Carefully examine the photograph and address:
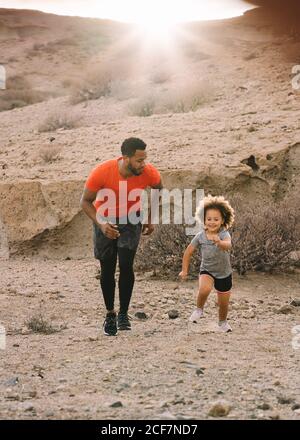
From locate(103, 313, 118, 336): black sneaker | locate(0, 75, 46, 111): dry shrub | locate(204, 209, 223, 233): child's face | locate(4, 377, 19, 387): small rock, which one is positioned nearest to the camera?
locate(4, 377, 19, 387): small rock

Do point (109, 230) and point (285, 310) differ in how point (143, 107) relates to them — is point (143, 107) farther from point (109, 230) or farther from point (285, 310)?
point (109, 230)

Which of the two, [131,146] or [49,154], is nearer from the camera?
[131,146]

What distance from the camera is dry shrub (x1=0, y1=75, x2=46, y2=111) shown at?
23.3 m

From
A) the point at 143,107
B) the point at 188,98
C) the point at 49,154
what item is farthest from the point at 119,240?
the point at 143,107

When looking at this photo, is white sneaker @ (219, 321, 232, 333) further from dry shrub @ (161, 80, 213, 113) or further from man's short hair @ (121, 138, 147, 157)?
dry shrub @ (161, 80, 213, 113)

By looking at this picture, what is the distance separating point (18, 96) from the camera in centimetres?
2428

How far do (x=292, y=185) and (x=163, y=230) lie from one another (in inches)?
90.9

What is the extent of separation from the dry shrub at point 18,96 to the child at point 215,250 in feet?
55.9

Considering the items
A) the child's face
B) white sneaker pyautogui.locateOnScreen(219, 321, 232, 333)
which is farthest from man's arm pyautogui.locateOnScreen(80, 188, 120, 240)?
white sneaker pyautogui.locateOnScreen(219, 321, 232, 333)

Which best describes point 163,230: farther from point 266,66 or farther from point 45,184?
point 266,66

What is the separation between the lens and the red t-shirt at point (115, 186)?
20.2ft

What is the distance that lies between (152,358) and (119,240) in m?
1.23
